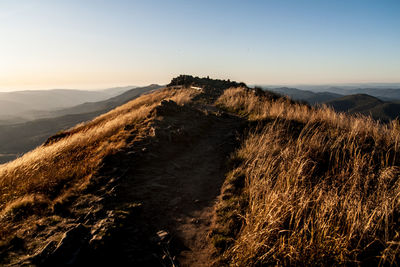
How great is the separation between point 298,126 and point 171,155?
504 cm

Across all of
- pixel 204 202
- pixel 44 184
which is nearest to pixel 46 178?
pixel 44 184

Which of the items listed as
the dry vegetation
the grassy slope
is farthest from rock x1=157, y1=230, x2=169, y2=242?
the dry vegetation

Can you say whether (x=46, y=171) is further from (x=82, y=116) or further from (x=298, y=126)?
(x=82, y=116)

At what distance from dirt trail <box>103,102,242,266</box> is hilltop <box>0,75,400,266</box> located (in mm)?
26

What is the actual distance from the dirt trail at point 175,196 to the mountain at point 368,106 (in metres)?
87.9

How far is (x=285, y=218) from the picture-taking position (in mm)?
3035

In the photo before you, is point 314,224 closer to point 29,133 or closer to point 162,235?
point 162,235

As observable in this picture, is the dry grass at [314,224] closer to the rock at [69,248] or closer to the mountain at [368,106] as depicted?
the rock at [69,248]

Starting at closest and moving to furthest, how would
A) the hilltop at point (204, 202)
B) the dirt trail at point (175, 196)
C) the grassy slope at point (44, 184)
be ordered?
1. the hilltop at point (204, 202)
2. the dirt trail at point (175, 196)
3. the grassy slope at point (44, 184)

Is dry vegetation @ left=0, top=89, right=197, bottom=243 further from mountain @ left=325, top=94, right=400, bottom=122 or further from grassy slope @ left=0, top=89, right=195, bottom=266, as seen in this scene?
mountain @ left=325, top=94, right=400, bottom=122

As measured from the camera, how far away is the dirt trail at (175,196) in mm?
3301

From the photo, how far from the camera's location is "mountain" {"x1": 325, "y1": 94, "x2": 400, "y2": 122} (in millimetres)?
89562

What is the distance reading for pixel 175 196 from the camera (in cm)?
497

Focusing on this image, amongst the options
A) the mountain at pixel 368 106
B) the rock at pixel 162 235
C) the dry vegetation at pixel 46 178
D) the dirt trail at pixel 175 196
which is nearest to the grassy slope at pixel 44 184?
the dry vegetation at pixel 46 178
